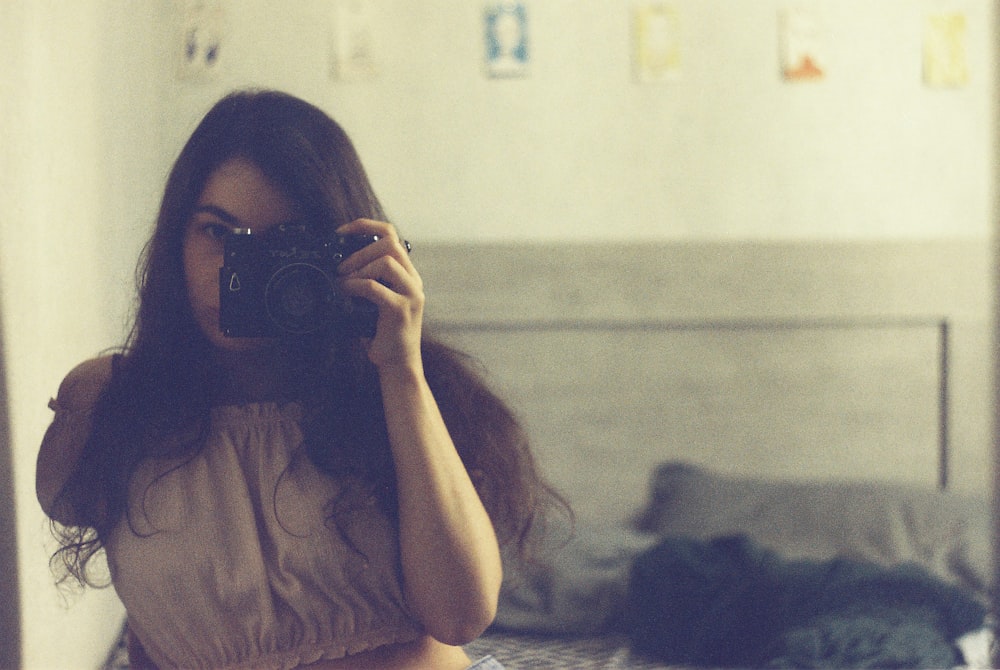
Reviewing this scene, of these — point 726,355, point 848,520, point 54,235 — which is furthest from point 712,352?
point 54,235

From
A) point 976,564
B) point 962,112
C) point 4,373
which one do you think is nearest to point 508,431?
point 4,373

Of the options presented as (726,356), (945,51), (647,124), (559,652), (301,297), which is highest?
(945,51)

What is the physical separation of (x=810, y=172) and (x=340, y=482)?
1.38m

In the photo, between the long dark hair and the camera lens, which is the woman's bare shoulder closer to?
the long dark hair

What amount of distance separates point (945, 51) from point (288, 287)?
5.14 ft

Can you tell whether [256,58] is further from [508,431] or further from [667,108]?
[508,431]

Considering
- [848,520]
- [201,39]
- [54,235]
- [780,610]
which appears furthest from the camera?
[201,39]

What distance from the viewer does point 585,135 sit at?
71.7 inches

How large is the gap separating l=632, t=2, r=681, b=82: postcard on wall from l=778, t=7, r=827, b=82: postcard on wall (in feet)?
0.64

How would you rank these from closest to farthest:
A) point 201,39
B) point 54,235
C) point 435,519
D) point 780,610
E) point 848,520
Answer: point 435,519 < point 54,235 < point 780,610 < point 848,520 < point 201,39

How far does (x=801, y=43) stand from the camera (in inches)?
70.9

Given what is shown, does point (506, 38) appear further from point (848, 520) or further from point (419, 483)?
point (419, 483)

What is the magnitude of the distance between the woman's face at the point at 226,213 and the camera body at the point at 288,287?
0.02m

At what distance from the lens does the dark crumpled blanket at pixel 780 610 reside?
1.15m
